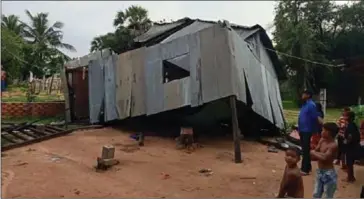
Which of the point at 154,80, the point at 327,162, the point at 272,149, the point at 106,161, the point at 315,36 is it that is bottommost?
the point at 272,149

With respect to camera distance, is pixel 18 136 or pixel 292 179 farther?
pixel 18 136

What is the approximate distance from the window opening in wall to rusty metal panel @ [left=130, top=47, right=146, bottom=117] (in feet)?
2.81

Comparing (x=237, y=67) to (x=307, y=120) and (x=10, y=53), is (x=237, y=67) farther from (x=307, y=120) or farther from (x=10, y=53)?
(x=10, y=53)

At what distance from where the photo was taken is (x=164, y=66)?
40.4 feet

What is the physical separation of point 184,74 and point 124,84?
7.62 ft

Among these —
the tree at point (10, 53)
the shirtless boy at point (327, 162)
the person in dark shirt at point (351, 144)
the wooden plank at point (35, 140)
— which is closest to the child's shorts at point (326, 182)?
the shirtless boy at point (327, 162)

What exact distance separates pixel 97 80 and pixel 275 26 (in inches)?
792

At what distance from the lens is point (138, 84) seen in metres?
13.1

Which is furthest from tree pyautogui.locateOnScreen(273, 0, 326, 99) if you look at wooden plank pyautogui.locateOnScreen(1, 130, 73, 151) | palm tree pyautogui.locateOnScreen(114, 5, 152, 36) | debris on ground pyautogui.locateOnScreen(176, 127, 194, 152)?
wooden plank pyautogui.locateOnScreen(1, 130, 73, 151)

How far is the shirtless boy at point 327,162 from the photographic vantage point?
5.12m

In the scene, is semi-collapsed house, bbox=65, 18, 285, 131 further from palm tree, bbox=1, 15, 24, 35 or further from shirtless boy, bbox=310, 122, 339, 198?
palm tree, bbox=1, 15, 24, 35

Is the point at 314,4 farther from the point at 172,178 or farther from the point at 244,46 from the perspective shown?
the point at 172,178

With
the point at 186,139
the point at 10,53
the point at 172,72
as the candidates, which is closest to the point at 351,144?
the point at 186,139

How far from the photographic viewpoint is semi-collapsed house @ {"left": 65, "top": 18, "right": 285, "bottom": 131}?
10.9 metres
